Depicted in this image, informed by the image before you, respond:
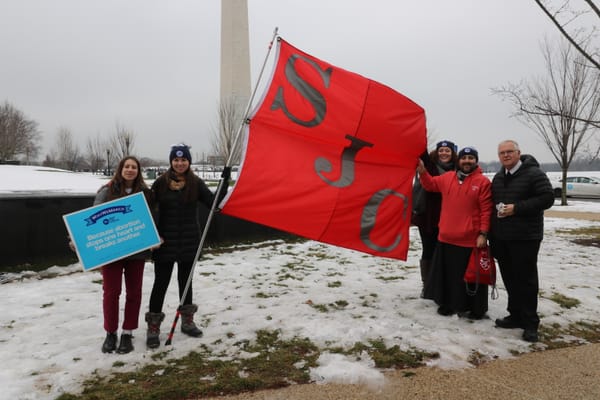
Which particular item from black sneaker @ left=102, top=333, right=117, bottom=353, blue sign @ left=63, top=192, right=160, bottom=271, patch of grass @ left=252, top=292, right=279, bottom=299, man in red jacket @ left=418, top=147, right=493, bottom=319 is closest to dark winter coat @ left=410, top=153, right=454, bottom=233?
man in red jacket @ left=418, top=147, right=493, bottom=319

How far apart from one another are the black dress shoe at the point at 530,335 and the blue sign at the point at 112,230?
A: 3619mm

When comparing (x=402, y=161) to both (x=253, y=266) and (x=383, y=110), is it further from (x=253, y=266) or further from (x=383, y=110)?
(x=253, y=266)

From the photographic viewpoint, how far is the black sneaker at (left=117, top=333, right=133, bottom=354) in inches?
134

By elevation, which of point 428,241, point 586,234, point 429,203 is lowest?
point 586,234

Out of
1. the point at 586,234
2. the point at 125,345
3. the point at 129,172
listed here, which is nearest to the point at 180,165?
the point at 129,172

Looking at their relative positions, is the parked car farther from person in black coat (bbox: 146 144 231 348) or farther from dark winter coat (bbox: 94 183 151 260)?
dark winter coat (bbox: 94 183 151 260)

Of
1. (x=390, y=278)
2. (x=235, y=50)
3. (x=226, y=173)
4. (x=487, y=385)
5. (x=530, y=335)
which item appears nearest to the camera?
(x=487, y=385)

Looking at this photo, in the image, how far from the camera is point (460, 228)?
415cm

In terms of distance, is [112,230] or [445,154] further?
[445,154]

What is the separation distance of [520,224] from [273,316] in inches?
108

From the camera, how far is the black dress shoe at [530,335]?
3736 millimetres

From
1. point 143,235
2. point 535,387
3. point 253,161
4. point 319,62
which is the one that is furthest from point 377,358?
point 319,62

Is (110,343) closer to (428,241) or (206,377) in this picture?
(206,377)

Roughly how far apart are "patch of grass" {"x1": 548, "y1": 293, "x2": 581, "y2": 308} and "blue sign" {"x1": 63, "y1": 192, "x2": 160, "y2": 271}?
15.9 ft
